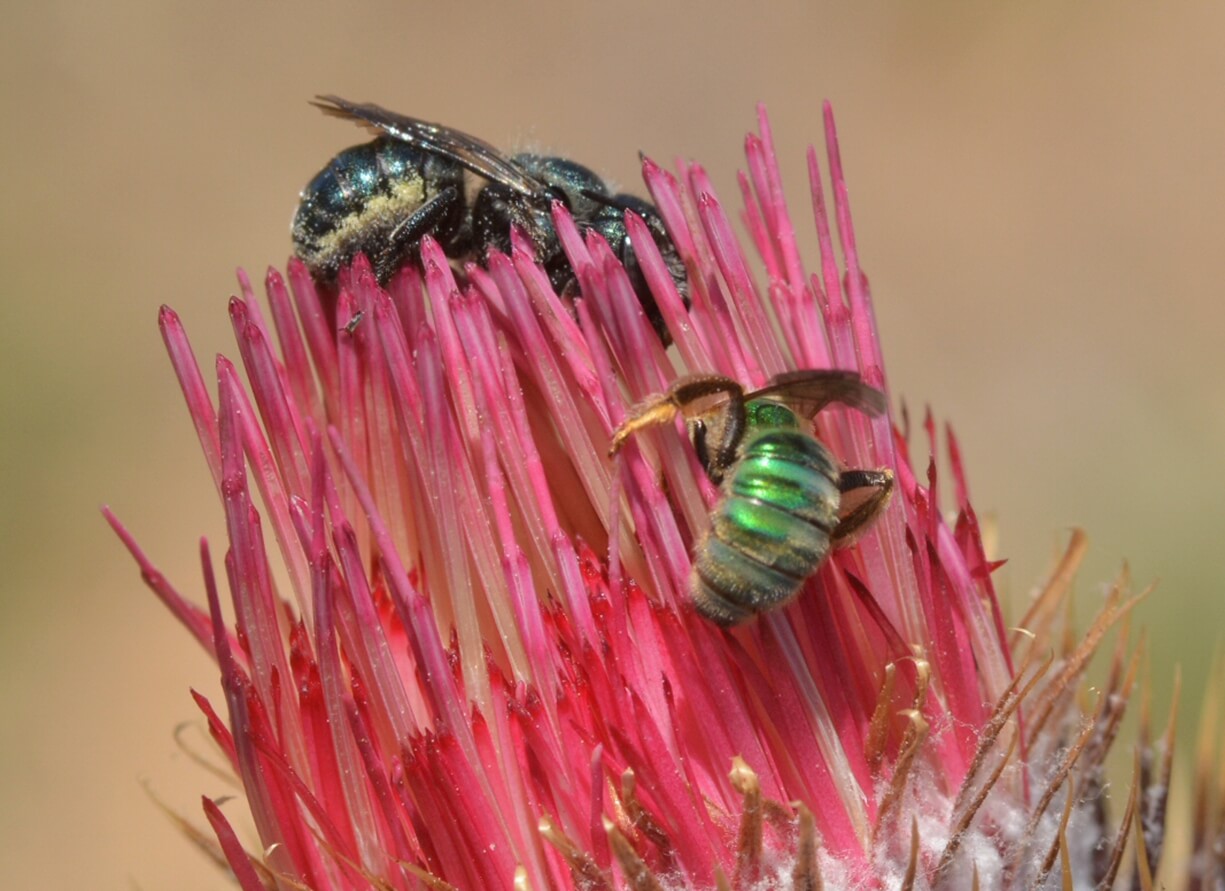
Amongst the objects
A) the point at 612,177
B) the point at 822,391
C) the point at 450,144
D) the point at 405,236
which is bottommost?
the point at 822,391

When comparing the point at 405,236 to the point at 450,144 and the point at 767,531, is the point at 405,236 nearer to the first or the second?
the point at 450,144

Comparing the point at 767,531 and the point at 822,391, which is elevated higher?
the point at 822,391

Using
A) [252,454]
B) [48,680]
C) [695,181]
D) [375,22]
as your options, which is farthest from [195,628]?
[375,22]

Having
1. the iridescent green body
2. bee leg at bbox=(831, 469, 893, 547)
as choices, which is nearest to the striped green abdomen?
the iridescent green body

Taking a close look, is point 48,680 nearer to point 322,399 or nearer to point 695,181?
point 322,399

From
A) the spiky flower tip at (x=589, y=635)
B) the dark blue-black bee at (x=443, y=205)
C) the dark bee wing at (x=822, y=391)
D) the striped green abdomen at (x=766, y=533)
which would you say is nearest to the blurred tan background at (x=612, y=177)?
the spiky flower tip at (x=589, y=635)

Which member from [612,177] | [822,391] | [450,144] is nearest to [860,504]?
[822,391]

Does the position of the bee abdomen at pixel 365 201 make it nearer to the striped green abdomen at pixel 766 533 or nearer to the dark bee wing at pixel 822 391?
the dark bee wing at pixel 822 391
